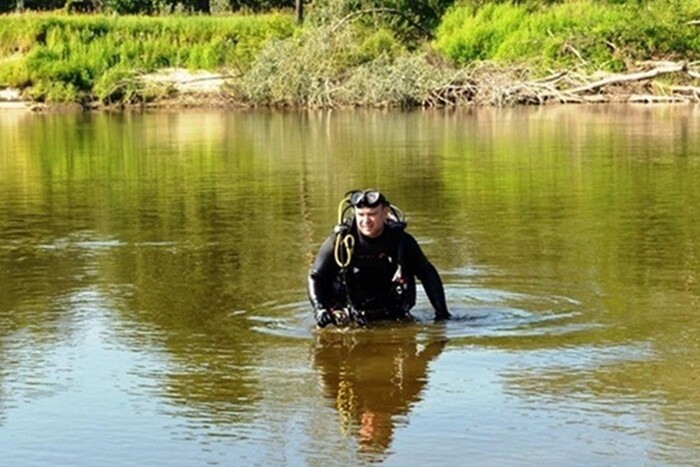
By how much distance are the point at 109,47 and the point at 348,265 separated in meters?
42.8

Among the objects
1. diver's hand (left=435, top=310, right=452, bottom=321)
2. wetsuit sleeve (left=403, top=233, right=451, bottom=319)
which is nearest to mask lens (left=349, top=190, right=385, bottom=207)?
wetsuit sleeve (left=403, top=233, right=451, bottom=319)

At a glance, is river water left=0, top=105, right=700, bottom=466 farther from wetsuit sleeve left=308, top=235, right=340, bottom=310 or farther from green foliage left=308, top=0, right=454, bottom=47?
green foliage left=308, top=0, right=454, bottom=47

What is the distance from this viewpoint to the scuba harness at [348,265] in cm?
1013

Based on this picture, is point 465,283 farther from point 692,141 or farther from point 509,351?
point 692,141

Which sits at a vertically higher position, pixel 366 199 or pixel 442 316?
pixel 366 199

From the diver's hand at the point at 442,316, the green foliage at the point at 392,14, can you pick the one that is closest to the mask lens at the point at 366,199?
the diver's hand at the point at 442,316

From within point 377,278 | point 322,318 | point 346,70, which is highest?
point 346,70

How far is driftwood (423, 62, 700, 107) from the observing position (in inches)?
1639

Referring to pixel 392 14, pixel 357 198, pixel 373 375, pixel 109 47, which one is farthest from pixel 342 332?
pixel 109 47

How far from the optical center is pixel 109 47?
51688mm

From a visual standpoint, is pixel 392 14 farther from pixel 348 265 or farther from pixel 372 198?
pixel 372 198

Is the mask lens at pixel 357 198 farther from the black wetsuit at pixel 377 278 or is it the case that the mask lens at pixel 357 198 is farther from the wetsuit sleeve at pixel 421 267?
the wetsuit sleeve at pixel 421 267

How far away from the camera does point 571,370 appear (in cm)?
883

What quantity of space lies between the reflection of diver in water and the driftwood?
3210cm
